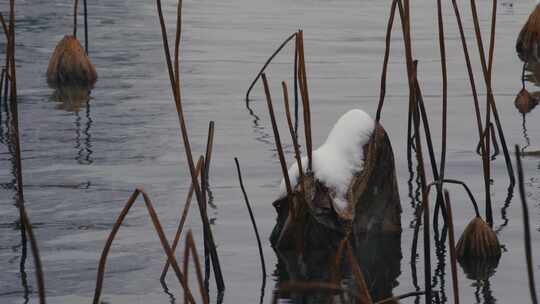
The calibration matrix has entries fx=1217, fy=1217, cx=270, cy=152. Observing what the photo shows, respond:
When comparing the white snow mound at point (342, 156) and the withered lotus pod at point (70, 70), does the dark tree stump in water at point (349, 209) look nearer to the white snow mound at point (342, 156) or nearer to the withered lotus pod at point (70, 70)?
the white snow mound at point (342, 156)

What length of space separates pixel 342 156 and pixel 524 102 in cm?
486

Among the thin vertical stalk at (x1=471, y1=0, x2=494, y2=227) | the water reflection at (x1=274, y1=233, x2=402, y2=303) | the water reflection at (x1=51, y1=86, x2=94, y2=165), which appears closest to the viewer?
the thin vertical stalk at (x1=471, y1=0, x2=494, y2=227)

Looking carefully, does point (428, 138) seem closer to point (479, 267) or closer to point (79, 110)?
point (479, 267)

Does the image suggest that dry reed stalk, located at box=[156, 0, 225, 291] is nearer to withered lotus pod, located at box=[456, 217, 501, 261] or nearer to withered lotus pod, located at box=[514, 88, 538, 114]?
withered lotus pod, located at box=[456, 217, 501, 261]

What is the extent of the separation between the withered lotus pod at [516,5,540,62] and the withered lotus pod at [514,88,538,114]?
12.9 ft

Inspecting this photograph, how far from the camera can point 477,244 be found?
5.56m

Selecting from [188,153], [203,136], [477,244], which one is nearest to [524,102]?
[203,136]

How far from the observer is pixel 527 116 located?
993 cm

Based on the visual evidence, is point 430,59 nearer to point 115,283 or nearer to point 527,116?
point 527,116

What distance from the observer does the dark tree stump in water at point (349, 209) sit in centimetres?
560

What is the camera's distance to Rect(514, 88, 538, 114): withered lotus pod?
33.6 feet

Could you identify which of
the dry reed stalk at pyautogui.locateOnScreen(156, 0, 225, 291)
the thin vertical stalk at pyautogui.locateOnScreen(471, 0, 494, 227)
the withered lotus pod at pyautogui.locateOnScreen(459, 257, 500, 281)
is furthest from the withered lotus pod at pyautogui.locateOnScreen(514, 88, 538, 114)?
the dry reed stalk at pyautogui.locateOnScreen(156, 0, 225, 291)

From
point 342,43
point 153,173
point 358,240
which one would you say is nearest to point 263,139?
point 153,173

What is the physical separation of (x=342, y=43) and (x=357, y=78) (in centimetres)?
337
